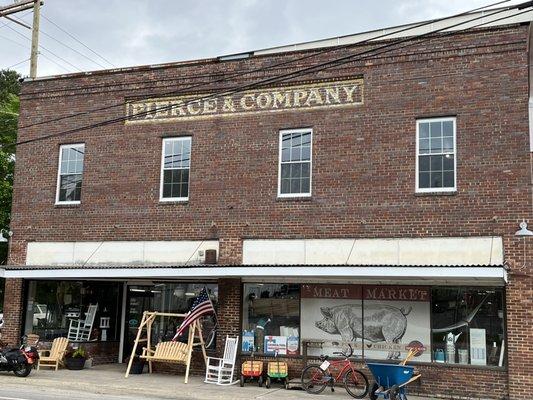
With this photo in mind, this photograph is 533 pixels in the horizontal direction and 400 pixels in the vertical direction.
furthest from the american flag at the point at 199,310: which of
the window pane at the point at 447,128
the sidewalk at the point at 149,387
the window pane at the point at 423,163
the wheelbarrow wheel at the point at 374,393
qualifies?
the window pane at the point at 447,128

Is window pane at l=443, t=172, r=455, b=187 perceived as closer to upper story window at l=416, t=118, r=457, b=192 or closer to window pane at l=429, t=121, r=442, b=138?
upper story window at l=416, t=118, r=457, b=192

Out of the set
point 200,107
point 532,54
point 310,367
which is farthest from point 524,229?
point 200,107

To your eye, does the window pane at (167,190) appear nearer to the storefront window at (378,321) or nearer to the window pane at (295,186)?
the storefront window at (378,321)

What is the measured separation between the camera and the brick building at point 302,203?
14703 millimetres

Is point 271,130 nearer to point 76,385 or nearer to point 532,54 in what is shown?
point 532,54

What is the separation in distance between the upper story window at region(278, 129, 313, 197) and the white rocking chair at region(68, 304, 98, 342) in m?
7.23

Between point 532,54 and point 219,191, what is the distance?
28.3 ft

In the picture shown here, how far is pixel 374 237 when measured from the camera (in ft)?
51.4

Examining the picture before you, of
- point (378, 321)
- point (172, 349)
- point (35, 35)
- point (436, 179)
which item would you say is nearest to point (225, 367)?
point (172, 349)

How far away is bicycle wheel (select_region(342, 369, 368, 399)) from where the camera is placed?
14.3 meters

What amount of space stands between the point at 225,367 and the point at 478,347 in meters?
6.20

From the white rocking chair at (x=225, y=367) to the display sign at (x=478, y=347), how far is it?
5733 mm

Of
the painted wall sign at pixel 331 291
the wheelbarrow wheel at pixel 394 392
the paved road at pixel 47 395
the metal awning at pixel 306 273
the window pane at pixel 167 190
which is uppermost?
the window pane at pixel 167 190

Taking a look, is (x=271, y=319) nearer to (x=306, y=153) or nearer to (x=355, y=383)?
(x=355, y=383)
